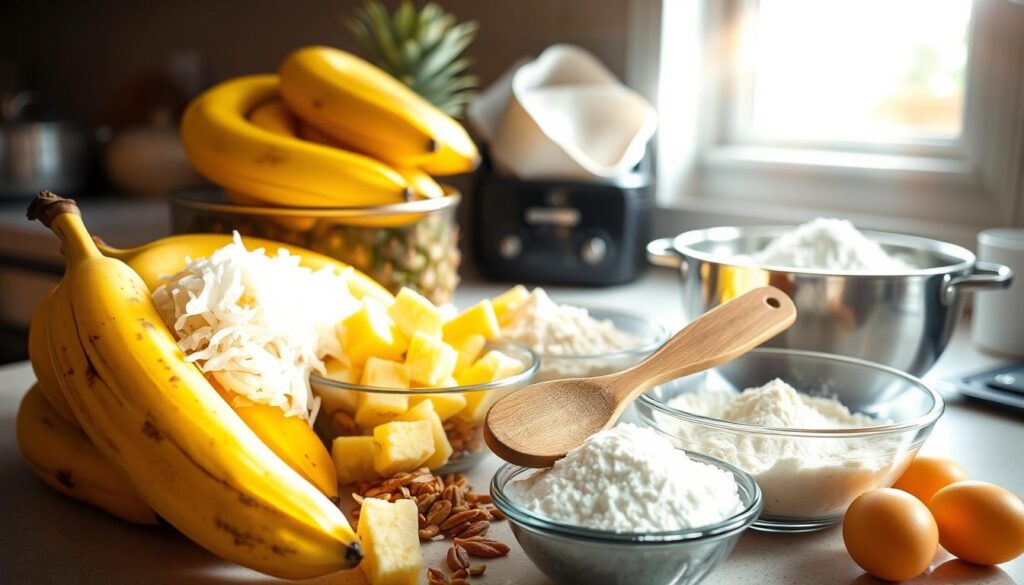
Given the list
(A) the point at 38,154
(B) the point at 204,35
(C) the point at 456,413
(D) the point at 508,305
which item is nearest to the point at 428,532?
(C) the point at 456,413

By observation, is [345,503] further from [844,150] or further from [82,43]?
[82,43]

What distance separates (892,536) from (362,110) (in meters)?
0.74

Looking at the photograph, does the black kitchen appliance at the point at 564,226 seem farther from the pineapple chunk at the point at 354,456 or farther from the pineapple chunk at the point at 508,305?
the pineapple chunk at the point at 354,456

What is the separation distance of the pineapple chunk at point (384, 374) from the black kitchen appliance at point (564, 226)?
771mm

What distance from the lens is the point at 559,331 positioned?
0.95 m

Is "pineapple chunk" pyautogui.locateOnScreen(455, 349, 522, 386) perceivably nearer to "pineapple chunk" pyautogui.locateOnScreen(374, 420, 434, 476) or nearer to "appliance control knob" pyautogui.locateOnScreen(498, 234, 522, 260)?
"pineapple chunk" pyautogui.locateOnScreen(374, 420, 434, 476)

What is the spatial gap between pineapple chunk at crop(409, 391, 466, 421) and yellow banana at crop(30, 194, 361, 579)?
17 cm

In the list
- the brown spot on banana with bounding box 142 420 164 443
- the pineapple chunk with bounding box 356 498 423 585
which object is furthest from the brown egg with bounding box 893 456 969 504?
the brown spot on banana with bounding box 142 420 164 443

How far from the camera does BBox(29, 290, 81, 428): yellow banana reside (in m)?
0.79

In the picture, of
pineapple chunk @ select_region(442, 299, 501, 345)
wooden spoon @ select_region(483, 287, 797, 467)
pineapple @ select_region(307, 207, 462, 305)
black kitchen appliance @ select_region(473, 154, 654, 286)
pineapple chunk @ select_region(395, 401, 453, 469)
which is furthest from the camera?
black kitchen appliance @ select_region(473, 154, 654, 286)

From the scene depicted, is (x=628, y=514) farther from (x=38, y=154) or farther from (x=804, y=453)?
(x=38, y=154)

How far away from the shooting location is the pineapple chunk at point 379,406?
30.5 inches

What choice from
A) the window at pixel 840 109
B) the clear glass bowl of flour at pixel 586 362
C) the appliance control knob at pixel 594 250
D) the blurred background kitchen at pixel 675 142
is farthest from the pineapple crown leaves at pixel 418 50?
the clear glass bowl of flour at pixel 586 362

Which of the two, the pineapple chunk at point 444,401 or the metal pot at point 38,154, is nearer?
the pineapple chunk at point 444,401
